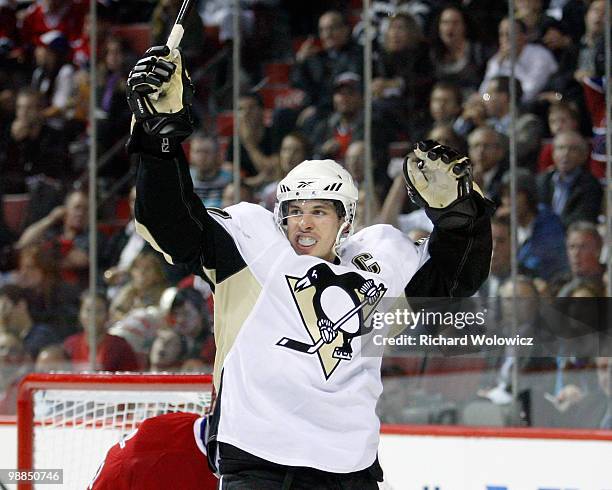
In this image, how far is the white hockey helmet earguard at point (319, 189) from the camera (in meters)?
2.24

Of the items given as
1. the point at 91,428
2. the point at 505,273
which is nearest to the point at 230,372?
the point at 91,428

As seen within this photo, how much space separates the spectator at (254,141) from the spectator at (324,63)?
0.16m

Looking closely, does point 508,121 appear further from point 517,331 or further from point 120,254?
point 120,254

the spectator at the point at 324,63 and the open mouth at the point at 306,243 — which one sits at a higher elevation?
the spectator at the point at 324,63

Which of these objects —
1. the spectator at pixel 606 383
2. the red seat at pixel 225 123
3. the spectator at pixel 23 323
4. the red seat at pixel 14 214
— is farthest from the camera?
the red seat at pixel 14 214

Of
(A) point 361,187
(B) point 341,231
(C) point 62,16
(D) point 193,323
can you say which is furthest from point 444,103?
(B) point 341,231

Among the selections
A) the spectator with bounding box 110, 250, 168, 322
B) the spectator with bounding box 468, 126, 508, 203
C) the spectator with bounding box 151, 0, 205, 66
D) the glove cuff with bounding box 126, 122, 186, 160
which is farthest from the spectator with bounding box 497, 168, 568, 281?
the glove cuff with bounding box 126, 122, 186, 160

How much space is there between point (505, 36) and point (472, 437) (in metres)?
1.52

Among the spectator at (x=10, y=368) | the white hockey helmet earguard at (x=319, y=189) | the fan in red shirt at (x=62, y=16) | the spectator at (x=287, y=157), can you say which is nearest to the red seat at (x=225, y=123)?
the spectator at (x=287, y=157)

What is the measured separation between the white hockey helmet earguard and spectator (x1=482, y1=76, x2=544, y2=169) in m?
1.64

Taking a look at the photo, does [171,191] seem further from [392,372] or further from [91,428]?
[392,372]

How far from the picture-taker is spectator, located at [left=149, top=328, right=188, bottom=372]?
4098mm

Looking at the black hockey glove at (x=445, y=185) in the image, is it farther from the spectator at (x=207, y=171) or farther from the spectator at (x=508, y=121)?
the spectator at (x=207, y=171)

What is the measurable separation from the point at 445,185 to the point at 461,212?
60 millimetres
